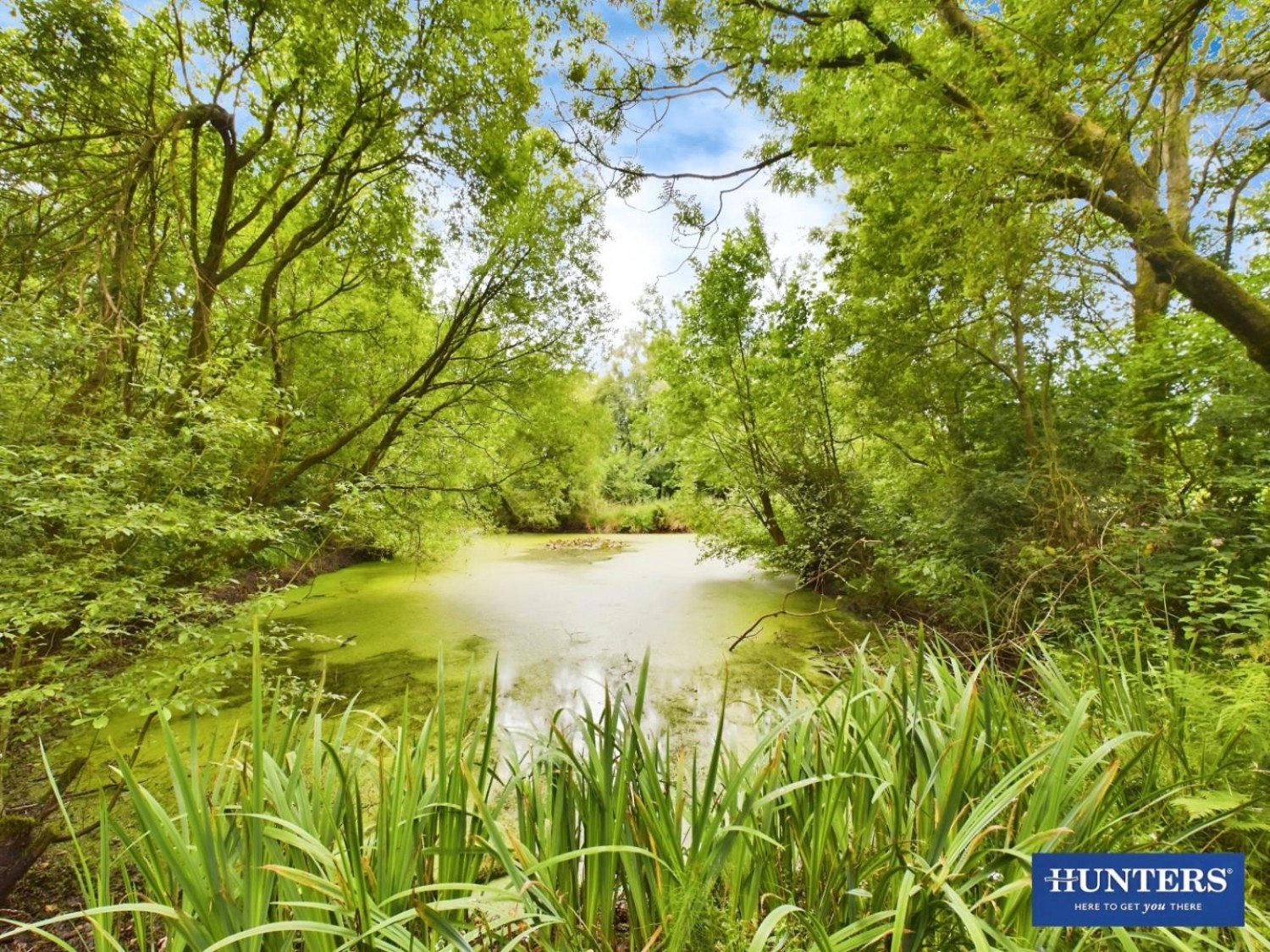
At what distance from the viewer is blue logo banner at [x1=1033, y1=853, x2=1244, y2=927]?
74 cm

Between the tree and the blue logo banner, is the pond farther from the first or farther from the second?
the tree

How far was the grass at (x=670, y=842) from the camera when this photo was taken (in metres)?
0.72

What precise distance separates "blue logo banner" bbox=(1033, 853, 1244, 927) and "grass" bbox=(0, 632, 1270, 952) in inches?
1.0

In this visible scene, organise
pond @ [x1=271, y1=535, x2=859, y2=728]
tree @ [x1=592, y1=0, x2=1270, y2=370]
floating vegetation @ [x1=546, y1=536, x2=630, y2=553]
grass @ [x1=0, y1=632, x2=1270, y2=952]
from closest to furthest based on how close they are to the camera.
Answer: grass @ [x1=0, y1=632, x2=1270, y2=952]
tree @ [x1=592, y1=0, x2=1270, y2=370]
pond @ [x1=271, y1=535, x2=859, y2=728]
floating vegetation @ [x1=546, y1=536, x2=630, y2=553]

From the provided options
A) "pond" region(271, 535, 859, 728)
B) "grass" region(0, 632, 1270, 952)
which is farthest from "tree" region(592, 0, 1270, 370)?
"pond" region(271, 535, 859, 728)

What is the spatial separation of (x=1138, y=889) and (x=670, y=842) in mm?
792

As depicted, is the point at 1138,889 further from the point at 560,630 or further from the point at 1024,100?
the point at 560,630

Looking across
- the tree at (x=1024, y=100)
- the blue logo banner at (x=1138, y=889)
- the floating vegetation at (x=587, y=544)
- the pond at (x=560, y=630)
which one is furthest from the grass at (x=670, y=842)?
the floating vegetation at (x=587, y=544)

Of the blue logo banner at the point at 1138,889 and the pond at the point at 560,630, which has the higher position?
the blue logo banner at the point at 1138,889

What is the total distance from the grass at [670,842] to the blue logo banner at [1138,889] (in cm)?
3

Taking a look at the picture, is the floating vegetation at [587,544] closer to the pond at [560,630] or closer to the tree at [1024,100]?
the pond at [560,630]

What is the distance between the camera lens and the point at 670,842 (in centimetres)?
91

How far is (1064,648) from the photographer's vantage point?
7.98 ft

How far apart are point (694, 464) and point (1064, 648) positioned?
170 inches
